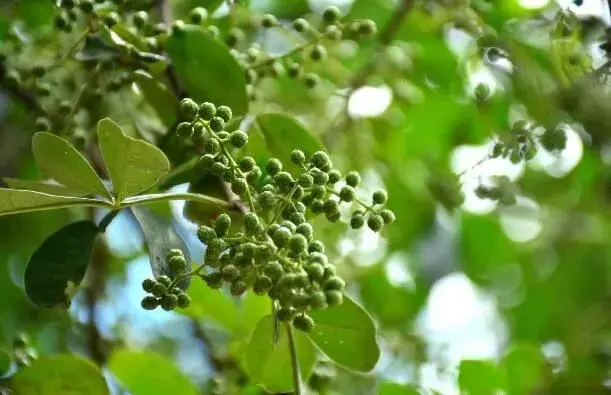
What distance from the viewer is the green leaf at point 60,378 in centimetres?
125

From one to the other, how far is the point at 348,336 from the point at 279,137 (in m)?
0.29

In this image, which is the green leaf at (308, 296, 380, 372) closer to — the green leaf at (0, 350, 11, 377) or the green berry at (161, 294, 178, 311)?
the green berry at (161, 294, 178, 311)

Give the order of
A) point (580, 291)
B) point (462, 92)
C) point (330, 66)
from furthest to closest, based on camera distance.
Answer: point (580, 291)
point (462, 92)
point (330, 66)

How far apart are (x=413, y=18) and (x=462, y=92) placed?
7.7 inches

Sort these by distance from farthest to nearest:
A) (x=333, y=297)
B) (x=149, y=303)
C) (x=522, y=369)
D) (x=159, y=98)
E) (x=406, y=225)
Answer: (x=406, y=225), (x=522, y=369), (x=159, y=98), (x=149, y=303), (x=333, y=297)

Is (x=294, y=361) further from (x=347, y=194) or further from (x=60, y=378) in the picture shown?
(x=60, y=378)

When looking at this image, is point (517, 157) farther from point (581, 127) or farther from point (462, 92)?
point (462, 92)

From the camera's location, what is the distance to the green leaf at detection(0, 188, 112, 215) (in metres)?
1.00

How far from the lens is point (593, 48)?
1.29 meters

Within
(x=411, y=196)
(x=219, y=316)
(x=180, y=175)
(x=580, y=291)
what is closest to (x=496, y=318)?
(x=580, y=291)

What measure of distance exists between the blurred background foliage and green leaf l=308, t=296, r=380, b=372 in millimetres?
324

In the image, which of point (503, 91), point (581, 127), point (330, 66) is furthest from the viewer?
point (330, 66)

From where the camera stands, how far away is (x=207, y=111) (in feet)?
3.32

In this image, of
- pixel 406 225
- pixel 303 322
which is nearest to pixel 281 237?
pixel 303 322
